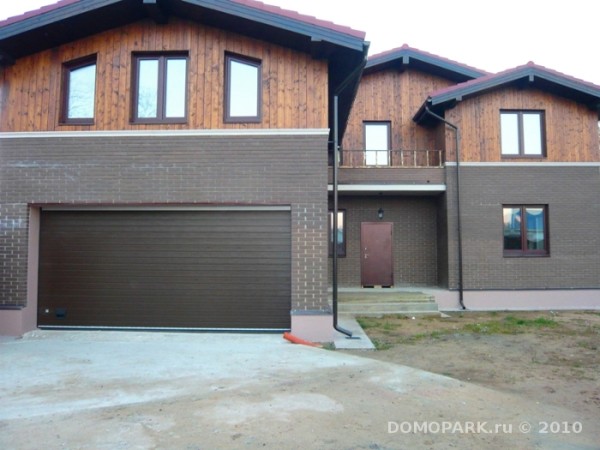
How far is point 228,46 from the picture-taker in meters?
8.55

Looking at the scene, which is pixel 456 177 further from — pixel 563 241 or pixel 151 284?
pixel 151 284

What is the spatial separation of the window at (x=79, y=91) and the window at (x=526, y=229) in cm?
1101

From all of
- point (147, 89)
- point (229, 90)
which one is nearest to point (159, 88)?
point (147, 89)

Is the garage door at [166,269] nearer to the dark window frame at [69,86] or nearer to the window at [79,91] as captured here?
the dark window frame at [69,86]

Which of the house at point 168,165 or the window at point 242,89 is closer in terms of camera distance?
the house at point 168,165

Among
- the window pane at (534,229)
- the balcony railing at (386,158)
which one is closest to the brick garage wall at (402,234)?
the balcony railing at (386,158)

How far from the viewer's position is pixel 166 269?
8.51 m

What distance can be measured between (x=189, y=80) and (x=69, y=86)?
234 centimetres

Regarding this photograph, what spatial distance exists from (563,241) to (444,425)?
36.0ft

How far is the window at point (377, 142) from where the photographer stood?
15.2 m

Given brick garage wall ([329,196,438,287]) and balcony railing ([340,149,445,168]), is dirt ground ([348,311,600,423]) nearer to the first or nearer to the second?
brick garage wall ([329,196,438,287])

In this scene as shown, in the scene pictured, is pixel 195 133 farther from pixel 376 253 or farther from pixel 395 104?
pixel 395 104

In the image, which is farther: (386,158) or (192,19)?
(386,158)

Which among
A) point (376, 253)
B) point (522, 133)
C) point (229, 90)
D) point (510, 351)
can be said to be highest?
point (522, 133)
